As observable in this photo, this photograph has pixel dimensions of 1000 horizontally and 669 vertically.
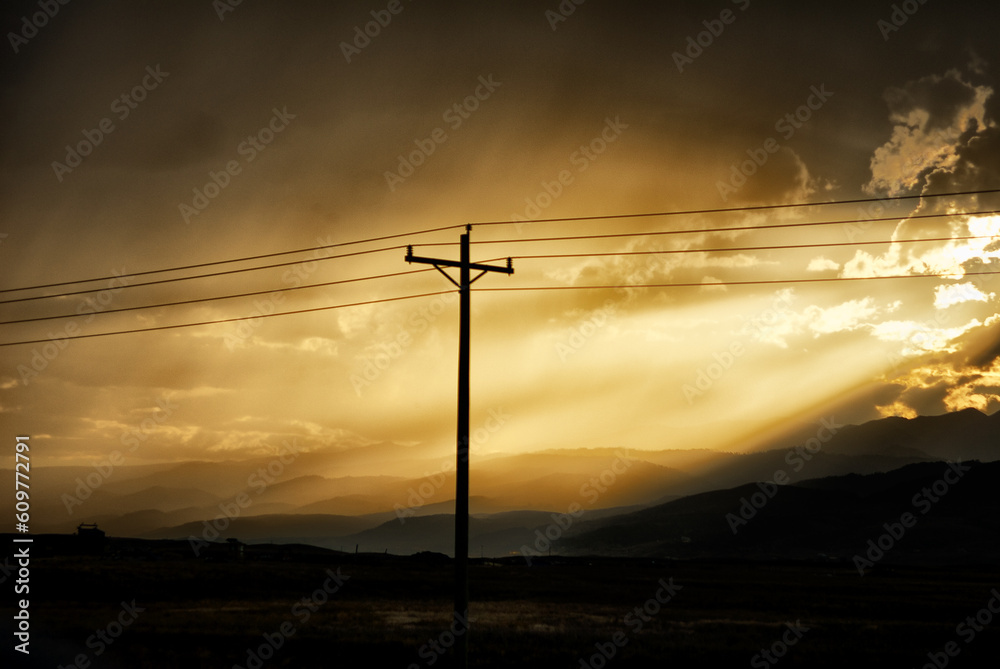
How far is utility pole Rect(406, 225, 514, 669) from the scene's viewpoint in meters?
21.7

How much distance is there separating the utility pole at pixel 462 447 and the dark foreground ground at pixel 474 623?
11123mm

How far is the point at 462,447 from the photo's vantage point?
875 inches

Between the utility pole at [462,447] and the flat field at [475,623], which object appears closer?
the utility pole at [462,447]

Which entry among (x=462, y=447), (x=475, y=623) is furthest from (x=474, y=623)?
(x=462, y=447)

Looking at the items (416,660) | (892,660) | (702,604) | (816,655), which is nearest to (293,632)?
(416,660)

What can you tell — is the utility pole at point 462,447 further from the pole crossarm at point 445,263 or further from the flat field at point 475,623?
the flat field at point 475,623

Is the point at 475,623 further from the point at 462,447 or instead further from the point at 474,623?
the point at 462,447

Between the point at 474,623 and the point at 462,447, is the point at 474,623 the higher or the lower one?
the lower one

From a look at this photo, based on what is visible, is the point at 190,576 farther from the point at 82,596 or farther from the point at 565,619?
the point at 565,619

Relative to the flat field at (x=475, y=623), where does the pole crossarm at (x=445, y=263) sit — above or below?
above

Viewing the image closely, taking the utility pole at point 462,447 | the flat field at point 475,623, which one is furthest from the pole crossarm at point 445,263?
the flat field at point 475,623

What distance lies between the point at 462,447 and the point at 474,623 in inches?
1036

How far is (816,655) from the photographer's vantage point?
121 ft

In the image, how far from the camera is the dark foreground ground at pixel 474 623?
32875mm
